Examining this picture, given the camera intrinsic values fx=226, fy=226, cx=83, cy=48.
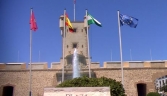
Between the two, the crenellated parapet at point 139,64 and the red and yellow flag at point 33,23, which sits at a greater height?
→ the red and yellow flag at point 33,23

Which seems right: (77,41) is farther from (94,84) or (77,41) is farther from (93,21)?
(94,84)

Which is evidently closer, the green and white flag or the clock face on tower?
the green and white flag

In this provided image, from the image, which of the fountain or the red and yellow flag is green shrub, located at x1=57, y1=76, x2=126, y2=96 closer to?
the red and yellow flag

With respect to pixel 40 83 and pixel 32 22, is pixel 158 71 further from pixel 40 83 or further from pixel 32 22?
pixel 32 22

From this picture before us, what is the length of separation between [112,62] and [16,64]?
10.7 m

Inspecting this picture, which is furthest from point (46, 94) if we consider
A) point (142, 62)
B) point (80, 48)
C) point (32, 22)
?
point (80, 48)

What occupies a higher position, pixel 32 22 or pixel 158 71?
pixel 32 22

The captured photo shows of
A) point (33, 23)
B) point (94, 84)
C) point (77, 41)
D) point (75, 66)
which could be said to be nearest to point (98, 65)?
point (75, 66)

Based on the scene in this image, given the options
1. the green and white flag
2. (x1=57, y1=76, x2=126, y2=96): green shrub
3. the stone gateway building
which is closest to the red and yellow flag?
the green and white flag

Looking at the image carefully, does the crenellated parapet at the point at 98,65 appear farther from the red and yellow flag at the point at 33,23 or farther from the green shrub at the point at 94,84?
the green shrub at the point at 94,84

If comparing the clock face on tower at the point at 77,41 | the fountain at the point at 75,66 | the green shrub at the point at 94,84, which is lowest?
the green shrub at the point at 94,84

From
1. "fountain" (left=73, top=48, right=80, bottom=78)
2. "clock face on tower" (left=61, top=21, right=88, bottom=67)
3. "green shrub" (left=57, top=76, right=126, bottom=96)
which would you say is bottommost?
"green shrub" (left=57, top=76, right=126, bottom=96)

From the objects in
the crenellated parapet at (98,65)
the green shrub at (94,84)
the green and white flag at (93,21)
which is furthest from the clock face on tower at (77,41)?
the green shrub at (94,84)

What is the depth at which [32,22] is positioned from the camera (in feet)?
62.8
